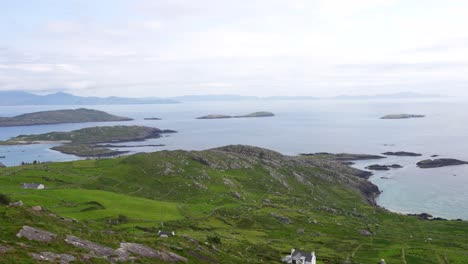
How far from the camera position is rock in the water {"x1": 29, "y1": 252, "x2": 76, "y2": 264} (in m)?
28.1

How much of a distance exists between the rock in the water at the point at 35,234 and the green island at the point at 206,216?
0.49 feet

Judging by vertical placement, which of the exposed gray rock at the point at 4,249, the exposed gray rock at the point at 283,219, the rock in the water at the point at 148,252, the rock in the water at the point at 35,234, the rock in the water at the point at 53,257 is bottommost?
the exposed gray rock at the point at 283,219

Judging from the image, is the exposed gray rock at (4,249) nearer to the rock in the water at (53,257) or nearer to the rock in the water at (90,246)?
the rock in the water at (53,257)

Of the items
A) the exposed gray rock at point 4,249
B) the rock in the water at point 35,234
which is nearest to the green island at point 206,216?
the exposed gray rock at point 4,249

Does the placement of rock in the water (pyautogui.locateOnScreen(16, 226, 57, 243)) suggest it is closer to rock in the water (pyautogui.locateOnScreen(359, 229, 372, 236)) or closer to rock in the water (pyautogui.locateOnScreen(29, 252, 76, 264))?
rock in the water (pyautogui.locateOnScreen(29, 252, 76, 264))

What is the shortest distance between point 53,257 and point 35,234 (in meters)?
5.00

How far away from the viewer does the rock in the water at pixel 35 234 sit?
1256 inches

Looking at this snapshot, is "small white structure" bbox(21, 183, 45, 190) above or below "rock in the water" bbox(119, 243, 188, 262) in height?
below

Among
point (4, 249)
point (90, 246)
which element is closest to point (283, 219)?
point (90, 246)

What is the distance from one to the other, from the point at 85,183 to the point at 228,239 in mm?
63104

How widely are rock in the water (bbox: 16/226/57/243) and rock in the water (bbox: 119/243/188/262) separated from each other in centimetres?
656

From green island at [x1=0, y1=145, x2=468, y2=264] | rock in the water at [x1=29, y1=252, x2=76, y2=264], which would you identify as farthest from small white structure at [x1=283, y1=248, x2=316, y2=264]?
rock in the water at [x1=29, y1=252, x2=76, y2=264]

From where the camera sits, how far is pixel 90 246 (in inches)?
1352

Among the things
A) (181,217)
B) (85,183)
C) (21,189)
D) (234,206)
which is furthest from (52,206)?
(234,206)
